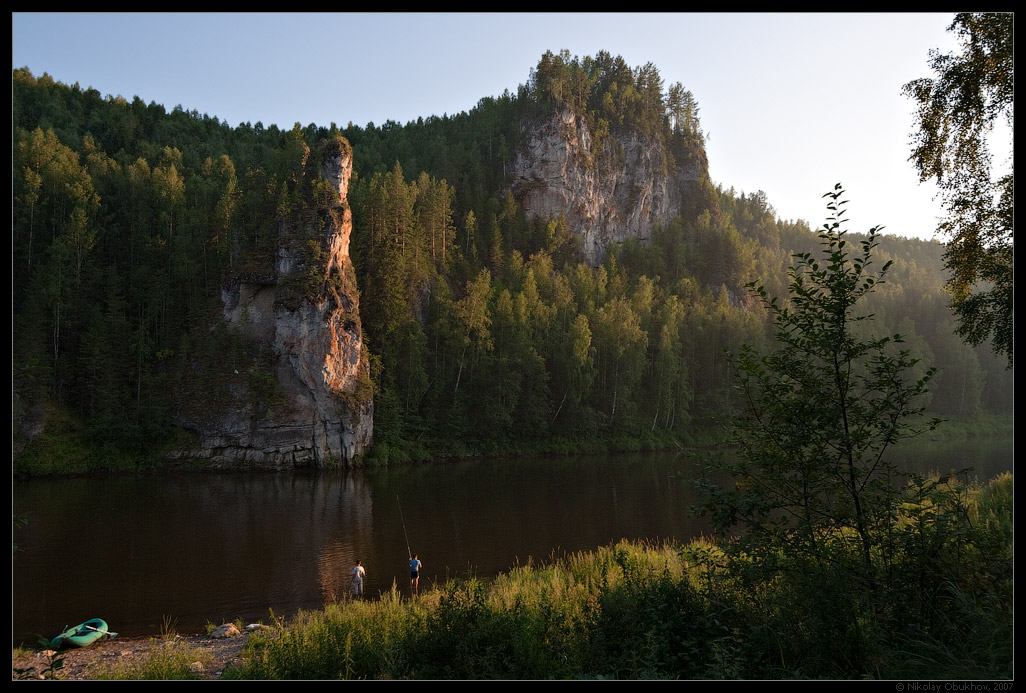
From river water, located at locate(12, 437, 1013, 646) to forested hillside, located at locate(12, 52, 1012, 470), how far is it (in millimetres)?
9280

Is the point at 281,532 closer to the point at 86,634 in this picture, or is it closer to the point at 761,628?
the point at 86,634

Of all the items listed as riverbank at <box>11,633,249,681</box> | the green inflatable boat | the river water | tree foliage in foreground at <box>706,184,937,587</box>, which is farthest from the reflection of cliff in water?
tree foliage in foreground at <box>706,184,937,587</box>

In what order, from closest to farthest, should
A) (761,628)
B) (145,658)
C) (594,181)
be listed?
(761,628)
(145,658)
(594,181)

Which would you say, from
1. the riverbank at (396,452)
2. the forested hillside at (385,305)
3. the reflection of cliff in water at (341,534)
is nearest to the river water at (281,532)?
the reflection of cliff in water at (341,534)

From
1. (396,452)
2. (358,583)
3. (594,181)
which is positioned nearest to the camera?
(358,583)

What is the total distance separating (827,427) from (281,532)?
2212cm

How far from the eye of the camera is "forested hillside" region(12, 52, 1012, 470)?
138ft

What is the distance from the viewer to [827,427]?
4934 mm

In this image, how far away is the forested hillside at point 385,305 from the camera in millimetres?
42188

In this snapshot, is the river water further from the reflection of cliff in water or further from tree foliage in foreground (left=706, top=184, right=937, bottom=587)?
tree foliage in foreground (left=706, top=184, right=937, bottom=587)

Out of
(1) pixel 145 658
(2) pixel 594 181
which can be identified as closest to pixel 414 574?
(1) pixel 145 658

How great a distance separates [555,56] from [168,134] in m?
56.2

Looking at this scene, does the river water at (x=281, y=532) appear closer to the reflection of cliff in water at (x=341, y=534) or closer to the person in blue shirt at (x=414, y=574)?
the reflection of cliff in water at (x=341, y=534)
